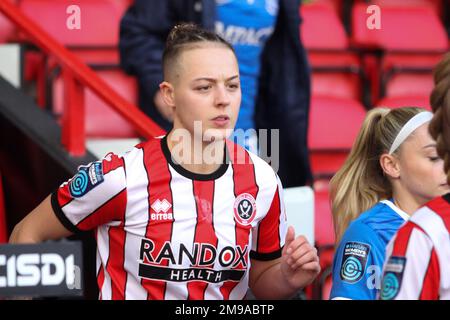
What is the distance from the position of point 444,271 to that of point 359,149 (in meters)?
1.12

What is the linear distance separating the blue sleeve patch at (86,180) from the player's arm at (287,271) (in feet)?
1.51

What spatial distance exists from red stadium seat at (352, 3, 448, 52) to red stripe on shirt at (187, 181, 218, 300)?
127 inches

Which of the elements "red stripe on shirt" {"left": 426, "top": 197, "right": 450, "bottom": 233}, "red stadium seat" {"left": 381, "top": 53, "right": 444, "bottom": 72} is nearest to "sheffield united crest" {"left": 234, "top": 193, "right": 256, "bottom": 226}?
"red stripe on shirt" {"left": 426, "top": 197, "right": 450, "bottom": 233}

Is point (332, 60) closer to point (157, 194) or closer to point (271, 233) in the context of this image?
point (271, 233)

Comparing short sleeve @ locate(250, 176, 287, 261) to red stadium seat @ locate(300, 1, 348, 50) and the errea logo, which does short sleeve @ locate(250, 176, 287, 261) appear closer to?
the errea logo

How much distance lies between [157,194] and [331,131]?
2.78 metres

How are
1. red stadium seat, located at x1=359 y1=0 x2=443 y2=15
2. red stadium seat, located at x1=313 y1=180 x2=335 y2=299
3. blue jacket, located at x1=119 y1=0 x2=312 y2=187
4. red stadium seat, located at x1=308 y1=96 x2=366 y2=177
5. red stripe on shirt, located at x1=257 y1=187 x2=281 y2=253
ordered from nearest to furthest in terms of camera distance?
red stripe on shirt, located at x1=257 y1=187 x2=281 y2=253 → blue jacket, located at x1=119 y1=0 x2=312 y2=187 → red stadium seat, located at x1=313 y1=180 x2=335 y2=299 → red stadium seat, located at x1=308 y1=96 x2=366 y2=177 → red stadium seat, located at x1=359 y1=0 x2=443 y2=15

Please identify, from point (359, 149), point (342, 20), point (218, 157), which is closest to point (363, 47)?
point (342, 20)

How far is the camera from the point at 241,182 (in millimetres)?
2604

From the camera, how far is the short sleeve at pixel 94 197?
98.3 inches

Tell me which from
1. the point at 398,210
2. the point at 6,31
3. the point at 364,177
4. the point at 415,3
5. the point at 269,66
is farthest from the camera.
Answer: the point at 415,3

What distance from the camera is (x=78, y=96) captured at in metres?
3.50

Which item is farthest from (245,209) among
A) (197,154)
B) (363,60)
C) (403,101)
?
(363,60)

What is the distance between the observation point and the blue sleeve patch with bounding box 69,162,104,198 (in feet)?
8.21
